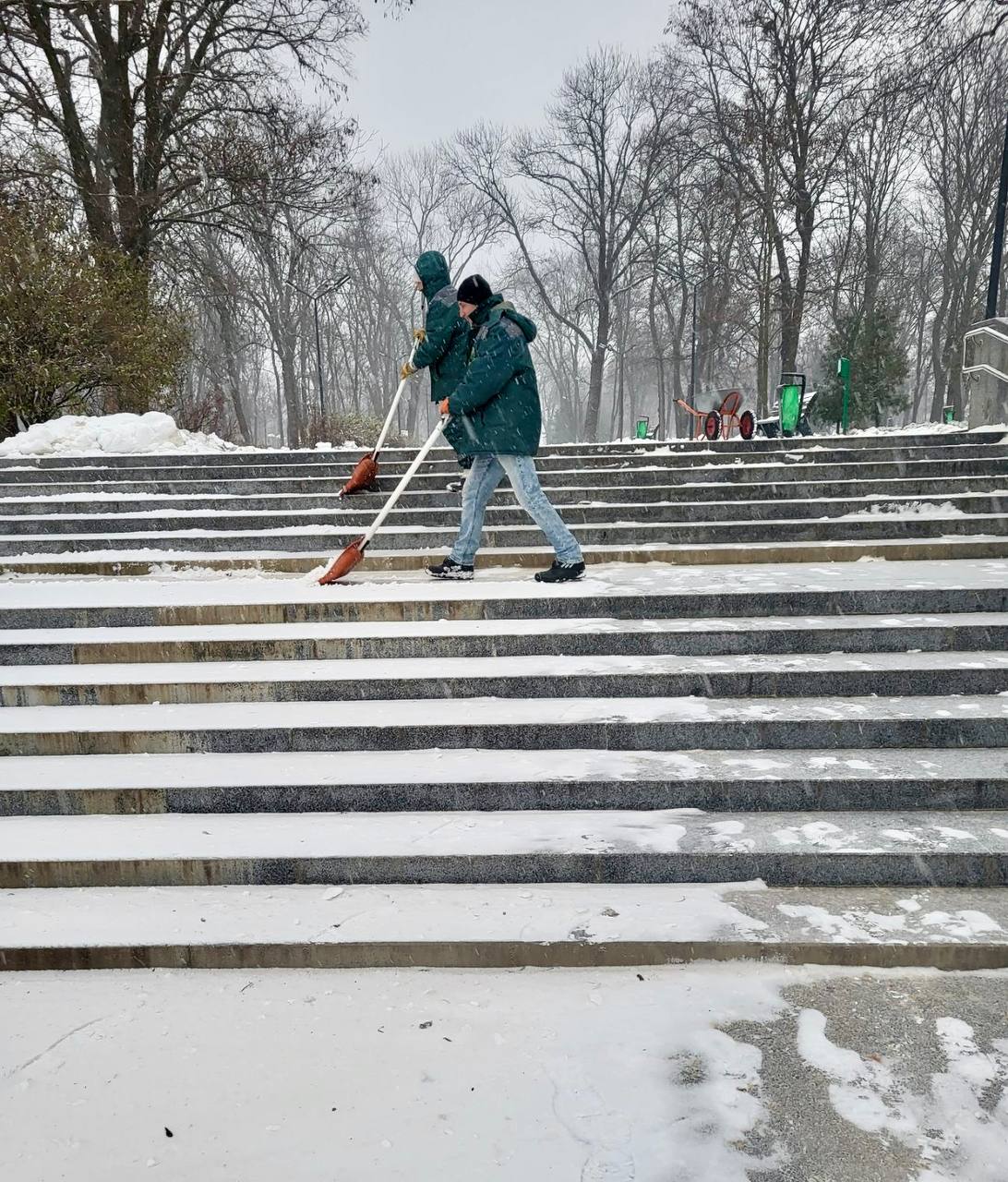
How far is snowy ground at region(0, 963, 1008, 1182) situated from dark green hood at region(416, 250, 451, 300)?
5.43 meters

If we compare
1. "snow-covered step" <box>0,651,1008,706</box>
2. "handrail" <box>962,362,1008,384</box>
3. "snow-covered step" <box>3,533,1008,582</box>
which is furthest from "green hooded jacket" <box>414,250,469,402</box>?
"handrail" <box>962,362,1008,384</box>

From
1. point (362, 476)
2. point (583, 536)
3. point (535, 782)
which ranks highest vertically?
point (362, 476)

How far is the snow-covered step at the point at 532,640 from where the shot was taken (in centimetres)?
413

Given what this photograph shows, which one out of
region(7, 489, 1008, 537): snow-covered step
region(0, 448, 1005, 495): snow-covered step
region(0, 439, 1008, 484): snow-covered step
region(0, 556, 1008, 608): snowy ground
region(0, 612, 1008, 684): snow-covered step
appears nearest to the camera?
region(0, 612, 1008, 684): snow-covered step

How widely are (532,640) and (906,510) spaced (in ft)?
12.7

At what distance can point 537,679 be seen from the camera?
3.94 meters

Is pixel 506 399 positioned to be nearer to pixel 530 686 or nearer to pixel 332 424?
pixel 530 686

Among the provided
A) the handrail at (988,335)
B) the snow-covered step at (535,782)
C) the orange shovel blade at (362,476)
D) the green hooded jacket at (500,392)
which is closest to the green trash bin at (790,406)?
the handrail at (988,335)

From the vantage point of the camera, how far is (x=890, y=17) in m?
12.0

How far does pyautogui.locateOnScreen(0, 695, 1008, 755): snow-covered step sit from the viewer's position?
11.3ft

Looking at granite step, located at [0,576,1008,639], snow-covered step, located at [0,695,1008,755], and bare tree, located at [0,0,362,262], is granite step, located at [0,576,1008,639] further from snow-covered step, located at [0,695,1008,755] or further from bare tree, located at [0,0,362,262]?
bare tree, located at [0,0,362,262]

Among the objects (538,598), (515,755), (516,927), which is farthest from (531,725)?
(538,598)

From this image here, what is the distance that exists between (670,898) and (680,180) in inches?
1280

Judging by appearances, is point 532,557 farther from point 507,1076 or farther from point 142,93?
point 142,93
